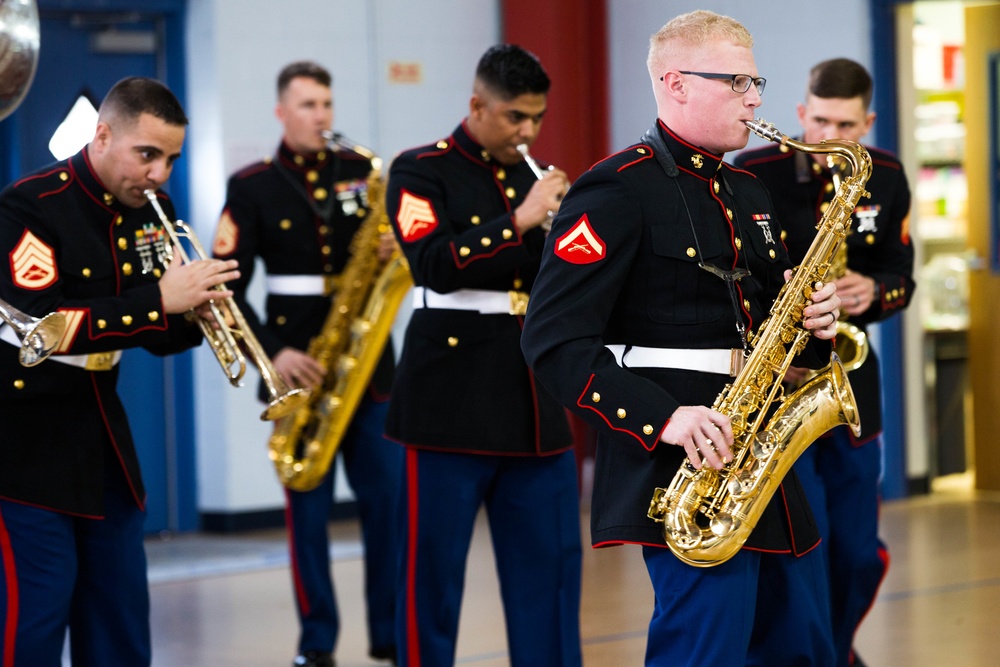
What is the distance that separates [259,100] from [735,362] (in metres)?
4.52

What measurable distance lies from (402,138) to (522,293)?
364 centimetres

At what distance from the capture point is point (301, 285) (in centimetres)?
461

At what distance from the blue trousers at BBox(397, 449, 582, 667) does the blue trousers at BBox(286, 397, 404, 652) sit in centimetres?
89

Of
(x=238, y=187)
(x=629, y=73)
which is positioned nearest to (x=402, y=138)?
(x=629, y=73)

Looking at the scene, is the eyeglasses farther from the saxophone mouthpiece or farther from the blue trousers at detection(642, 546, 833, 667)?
the blue trousers at detection(642, 546, 833, 667)

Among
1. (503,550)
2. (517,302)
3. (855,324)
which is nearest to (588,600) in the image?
(503,550)

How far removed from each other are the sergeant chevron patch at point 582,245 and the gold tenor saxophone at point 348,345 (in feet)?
6.87

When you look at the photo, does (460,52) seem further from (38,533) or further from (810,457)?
(38,533)

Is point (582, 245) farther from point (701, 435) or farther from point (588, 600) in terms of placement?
point (588, 600)

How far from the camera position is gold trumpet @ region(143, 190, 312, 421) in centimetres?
326

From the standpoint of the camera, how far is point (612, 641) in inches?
181

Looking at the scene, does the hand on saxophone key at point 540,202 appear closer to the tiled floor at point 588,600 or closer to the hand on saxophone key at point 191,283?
the hand on saxophone key at point 191,283

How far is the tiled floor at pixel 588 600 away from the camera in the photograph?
4527mm

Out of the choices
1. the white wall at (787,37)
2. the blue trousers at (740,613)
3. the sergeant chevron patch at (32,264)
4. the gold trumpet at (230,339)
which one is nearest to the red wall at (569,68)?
the white wall at (787,37)
